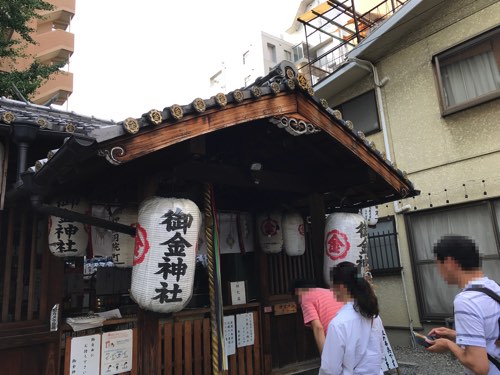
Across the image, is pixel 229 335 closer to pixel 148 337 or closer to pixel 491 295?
pixel 148 337

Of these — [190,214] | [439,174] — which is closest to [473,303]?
[190,214]

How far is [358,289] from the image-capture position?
13.1 ft

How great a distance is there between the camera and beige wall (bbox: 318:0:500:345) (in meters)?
10.5

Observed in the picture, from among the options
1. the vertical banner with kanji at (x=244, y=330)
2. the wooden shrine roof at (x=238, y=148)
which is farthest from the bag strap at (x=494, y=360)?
the vertical banner with kanji at (x=244, y=330)

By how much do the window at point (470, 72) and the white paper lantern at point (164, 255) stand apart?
9405mm

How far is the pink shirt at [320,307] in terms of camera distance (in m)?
5.07

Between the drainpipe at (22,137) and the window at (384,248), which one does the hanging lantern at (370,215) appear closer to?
the window at (384,248)

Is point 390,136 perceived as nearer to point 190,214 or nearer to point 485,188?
point 485,188

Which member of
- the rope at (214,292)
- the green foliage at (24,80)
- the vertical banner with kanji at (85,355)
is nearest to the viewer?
the vertical banner with kanji at (85,355)

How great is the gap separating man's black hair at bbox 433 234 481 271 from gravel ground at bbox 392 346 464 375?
6.48 meters

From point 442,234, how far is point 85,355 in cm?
982

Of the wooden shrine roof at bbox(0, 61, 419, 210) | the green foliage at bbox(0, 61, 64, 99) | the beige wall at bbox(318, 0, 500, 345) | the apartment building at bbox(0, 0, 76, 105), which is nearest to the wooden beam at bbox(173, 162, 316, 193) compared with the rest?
the wooden shrine roof at bbox(0, 61, 419, 210)

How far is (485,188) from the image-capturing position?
10.3m

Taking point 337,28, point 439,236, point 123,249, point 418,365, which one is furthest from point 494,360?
point 337,28
